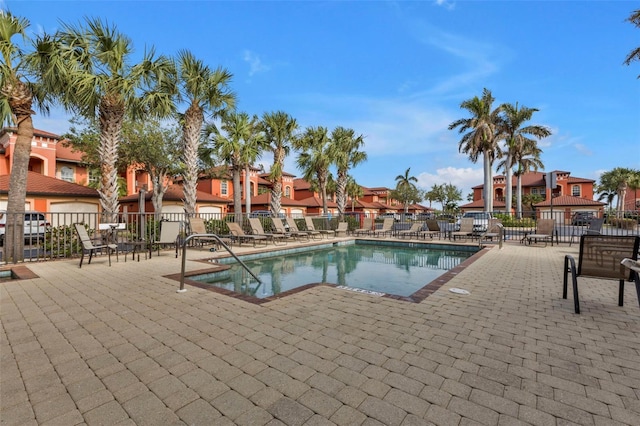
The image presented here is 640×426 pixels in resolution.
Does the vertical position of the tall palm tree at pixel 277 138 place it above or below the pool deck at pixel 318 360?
above

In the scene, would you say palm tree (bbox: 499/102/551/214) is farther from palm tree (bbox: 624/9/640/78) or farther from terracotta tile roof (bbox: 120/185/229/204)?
terracotta tile roof (bbox: 120/185/229/204)

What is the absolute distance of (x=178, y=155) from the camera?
68.8 ft

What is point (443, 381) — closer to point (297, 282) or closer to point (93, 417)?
point (93, 417)

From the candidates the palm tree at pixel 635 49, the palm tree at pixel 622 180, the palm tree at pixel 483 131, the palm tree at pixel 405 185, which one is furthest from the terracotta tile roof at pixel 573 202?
the palm tree at pixel 635 49

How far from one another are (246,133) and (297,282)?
39.7 ft

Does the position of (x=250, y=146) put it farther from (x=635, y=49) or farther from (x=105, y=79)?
(x=635, y=49)

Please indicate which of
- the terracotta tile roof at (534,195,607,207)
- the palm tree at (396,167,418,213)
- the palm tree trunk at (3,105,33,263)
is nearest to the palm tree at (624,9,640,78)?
the terracotta tile roof at (534,195,607,207)

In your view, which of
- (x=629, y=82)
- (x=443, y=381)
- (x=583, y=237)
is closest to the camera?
(x=443, y=381)

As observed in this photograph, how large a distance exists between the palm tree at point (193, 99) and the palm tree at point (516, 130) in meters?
26.7

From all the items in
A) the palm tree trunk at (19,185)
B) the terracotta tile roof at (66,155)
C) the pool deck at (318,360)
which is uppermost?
the terracotta tile roof at (66,155)

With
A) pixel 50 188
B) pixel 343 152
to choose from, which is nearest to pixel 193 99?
pixel 343 152

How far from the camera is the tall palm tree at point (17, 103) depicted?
728 centimetres

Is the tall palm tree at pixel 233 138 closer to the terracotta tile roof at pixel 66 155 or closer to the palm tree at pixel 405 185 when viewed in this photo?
the terracotta tile roof at pixel 66 155

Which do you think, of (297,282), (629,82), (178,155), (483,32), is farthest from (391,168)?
(297,282)
